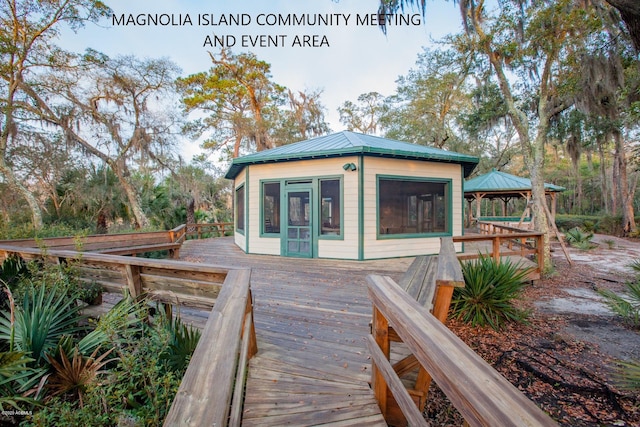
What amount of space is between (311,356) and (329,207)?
16.1ft

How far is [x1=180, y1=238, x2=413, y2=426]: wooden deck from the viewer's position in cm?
180

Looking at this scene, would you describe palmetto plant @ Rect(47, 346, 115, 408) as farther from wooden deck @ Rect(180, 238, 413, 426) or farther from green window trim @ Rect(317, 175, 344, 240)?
green window trim @ Rect(317, 175, 344, 240)

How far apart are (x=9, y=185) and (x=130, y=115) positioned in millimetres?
4995

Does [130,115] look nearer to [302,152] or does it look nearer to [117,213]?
[117,213]

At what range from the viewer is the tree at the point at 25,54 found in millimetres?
9594

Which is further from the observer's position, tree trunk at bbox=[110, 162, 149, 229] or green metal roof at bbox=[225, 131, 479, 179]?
tree trunk at bbox=[110, 162, 149, 229]

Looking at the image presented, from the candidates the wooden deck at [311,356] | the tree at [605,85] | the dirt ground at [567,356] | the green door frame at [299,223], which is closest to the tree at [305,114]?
the green door frame at [299,223]

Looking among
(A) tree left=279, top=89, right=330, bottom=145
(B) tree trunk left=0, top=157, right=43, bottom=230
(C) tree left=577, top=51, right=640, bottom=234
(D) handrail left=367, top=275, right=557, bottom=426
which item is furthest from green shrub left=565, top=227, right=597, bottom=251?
(B) tree trunk left=0, top=157, right=43, bottom=230

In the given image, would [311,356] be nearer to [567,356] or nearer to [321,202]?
[567,356]

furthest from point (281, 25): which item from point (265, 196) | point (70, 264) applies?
point (70, 264)

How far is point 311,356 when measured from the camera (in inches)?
97.2

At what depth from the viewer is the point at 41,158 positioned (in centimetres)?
1103

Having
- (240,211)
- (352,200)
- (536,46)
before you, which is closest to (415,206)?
(352,200)

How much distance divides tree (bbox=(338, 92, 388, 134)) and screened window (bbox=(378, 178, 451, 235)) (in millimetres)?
13978
